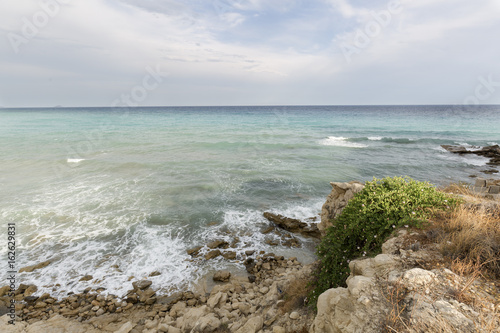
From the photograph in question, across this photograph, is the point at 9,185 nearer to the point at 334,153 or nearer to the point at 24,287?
the point at 24,287

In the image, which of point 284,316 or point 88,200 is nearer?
point 284,316

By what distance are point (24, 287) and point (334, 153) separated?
26.4 metres

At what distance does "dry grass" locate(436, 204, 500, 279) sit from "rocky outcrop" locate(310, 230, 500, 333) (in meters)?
0.30

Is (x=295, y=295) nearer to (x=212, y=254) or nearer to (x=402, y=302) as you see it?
(x=402, y=302)

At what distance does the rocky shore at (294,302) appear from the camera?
3203mm

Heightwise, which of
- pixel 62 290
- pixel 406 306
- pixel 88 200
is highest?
pixel 406 306

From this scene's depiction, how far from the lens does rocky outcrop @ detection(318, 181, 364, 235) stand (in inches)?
356

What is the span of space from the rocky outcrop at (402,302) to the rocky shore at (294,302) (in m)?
0.01

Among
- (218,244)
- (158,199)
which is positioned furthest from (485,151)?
(158,199)

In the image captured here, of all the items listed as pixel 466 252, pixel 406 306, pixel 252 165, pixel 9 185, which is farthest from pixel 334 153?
pixel 9 185

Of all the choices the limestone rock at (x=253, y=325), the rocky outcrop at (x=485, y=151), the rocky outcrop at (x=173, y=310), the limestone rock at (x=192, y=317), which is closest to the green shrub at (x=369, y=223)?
the rocky outcrop at (x=173, y=310)

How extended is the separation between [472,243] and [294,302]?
4013 millimetres

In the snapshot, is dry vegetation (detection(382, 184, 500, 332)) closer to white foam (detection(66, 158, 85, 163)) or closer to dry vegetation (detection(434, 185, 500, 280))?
dry vegetation (detection(434, 185, 500, 280))

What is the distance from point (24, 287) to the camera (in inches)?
311
